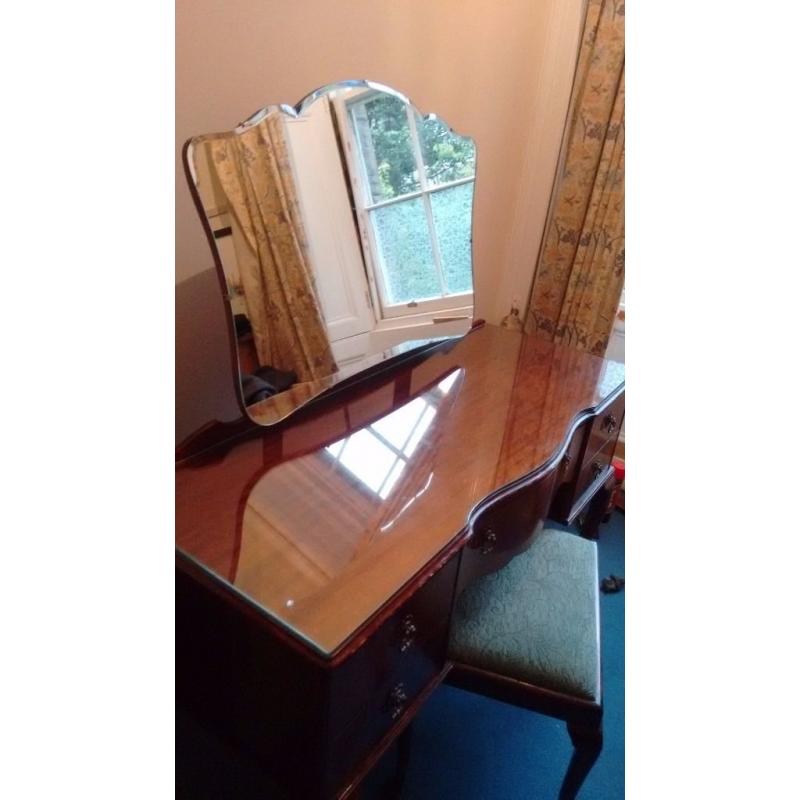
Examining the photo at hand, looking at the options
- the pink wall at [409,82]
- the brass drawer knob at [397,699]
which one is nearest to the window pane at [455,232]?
the pink wall at [409,82]

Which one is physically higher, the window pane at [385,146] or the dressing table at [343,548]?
the window pane at [385,146]

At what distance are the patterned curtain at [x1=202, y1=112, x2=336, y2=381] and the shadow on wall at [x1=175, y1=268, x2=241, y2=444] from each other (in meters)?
0.10

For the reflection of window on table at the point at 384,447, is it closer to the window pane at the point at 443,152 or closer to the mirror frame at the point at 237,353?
the mirror frame at the point at 237,353

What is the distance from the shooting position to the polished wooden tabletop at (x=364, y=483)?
75 cm

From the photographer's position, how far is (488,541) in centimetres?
102

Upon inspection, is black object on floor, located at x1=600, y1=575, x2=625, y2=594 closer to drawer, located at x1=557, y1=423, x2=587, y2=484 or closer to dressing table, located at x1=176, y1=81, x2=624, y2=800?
drawer, located at x1=557, y1=423, x2=587, y2=484

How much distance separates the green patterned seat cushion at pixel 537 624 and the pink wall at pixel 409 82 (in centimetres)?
69

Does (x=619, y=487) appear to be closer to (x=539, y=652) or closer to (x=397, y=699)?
(x=539, y=652)

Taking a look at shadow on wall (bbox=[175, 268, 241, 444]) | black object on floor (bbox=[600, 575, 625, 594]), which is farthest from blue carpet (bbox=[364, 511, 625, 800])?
shadow on wall (bbox=[175, 268, 241, 444])

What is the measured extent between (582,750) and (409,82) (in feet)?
5.05
